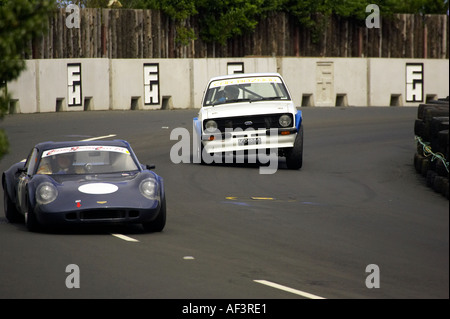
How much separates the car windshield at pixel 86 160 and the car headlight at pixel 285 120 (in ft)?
19.0

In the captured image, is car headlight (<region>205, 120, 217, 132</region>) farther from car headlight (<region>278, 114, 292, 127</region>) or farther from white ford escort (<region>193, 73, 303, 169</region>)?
car headlight (<region>278, 114, 292, 127</region>)

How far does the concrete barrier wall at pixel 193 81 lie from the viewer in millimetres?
29422

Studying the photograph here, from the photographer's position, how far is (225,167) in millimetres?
17906

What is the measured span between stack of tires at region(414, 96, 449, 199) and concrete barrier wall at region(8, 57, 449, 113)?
533 inches

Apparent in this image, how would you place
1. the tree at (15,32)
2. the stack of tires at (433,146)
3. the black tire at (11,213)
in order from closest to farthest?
the tree at (15,32), the black tire at (11,213), the stack of tires at (433,146)

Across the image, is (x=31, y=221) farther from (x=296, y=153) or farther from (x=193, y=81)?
(x=193, y=81)

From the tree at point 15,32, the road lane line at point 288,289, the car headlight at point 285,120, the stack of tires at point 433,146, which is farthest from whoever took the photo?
the car headlight at point 285,120

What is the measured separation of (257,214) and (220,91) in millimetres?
6583

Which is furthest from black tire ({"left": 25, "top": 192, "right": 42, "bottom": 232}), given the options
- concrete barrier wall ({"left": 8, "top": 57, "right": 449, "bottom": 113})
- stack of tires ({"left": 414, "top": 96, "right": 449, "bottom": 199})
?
concrete barrier wall ({"left": 8, "top": 57, "right": 449, "bottom": 113})

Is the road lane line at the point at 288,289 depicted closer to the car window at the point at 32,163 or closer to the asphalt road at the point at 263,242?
the asphalt road at the point at 263,242

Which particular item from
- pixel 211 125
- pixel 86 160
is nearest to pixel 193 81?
pixel 211 125

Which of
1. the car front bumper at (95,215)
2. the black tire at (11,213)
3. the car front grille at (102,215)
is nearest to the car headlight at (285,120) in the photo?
the black tire at (11,213)
